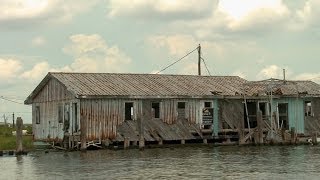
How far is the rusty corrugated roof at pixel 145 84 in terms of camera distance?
44.5 metres

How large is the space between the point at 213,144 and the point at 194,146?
6.25ft

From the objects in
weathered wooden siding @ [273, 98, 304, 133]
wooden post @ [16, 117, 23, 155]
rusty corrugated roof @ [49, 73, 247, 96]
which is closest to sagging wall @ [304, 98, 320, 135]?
weathered wooden siding @ [273, 98, 304, 133]

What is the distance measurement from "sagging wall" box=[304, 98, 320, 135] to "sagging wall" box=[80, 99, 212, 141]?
1190 cm

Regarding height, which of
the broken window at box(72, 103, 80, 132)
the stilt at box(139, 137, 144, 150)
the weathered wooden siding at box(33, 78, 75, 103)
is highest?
the weathered wooden siding at box(33, 78, 75, 103)

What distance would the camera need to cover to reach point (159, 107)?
4644cm

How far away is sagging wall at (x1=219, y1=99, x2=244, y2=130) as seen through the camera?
48.8 meters

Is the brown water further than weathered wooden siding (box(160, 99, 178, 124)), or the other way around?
weathered wooden siding (box(160, 99, 178, 124))

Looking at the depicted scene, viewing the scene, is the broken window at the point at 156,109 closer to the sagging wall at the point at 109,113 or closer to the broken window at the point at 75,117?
the sagging wall at the point at 109,113

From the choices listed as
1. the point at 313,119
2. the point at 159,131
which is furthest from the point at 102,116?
the point at 313,119

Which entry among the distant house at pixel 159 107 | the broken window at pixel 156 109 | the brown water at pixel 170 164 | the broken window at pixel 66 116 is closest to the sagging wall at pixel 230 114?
the distant house at pixel 159 107

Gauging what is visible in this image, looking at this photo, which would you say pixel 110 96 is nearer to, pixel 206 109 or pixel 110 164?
pixel 206 109

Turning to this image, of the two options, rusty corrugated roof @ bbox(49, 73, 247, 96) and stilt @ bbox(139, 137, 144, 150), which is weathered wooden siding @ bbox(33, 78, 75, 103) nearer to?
rusty corrugated roof @ bbox(49, 73, 247, 96)

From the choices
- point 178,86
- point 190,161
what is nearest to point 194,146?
point 178,86

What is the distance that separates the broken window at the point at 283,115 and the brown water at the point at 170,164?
8323 millimetres
